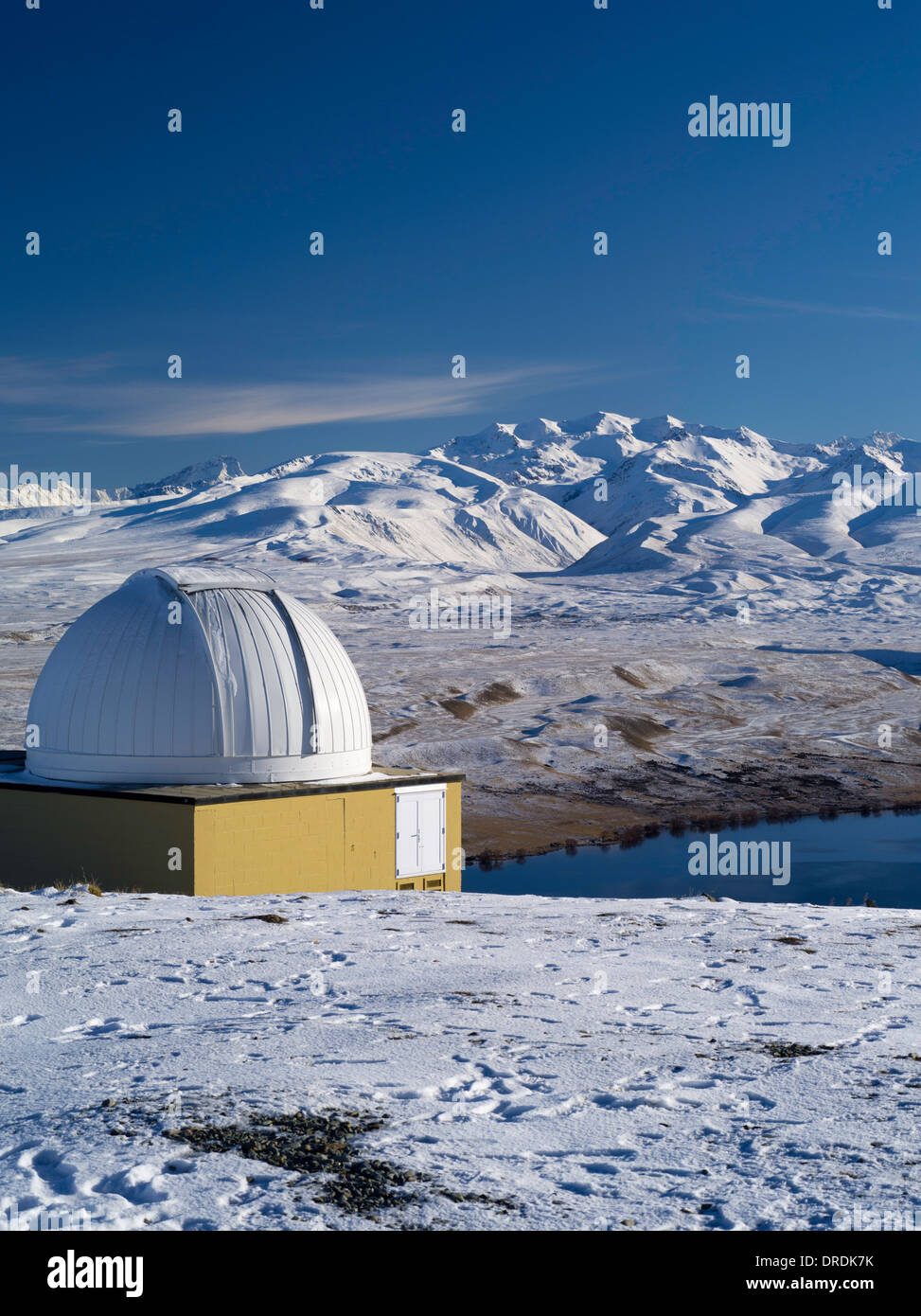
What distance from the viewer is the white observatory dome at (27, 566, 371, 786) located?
17.7m

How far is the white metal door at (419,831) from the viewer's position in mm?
19391

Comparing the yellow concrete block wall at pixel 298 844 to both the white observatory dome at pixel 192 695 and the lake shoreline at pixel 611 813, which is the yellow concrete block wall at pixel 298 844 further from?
the lake shoreline at pixel 611 813

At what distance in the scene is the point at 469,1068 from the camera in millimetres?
7066

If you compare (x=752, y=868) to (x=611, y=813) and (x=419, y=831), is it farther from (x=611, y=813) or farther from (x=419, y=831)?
(x=419, y=831)

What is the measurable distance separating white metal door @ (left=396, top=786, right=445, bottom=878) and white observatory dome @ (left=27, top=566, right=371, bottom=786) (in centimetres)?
107

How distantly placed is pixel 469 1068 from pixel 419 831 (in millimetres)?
12744

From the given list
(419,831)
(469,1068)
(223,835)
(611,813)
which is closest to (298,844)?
(223,835)

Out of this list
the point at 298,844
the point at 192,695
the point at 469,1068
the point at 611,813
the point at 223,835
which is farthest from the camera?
the point at 611,813

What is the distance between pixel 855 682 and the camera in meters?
78.8

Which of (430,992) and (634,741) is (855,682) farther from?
(430,992)

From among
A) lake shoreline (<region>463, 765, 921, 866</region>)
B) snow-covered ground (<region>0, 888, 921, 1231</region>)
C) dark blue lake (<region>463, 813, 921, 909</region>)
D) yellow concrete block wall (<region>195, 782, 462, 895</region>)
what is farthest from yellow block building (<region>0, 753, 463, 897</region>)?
lake shoreline (<region>463, 765, 921, 866</region>)

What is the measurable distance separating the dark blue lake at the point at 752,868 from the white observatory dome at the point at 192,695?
531 inches

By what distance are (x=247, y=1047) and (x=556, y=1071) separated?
1.95m

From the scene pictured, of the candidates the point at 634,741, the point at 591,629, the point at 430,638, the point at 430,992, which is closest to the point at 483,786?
the point at 634,741
